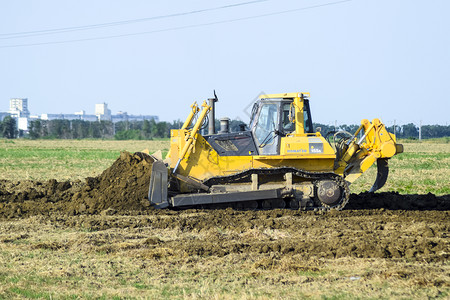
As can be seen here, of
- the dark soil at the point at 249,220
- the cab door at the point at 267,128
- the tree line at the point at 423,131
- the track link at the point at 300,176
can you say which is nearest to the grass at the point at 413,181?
the dark soil at the point at 249,220

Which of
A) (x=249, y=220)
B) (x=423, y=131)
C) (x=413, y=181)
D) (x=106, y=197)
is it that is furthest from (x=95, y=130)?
(x=249, y=220)

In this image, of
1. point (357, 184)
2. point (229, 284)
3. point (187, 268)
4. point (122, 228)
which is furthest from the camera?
point (357, 184)

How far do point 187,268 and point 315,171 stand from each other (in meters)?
6.56

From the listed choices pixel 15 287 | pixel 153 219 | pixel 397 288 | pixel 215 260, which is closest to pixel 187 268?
pixel 215 260

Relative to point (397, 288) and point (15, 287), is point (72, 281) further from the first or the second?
point (397, 288)

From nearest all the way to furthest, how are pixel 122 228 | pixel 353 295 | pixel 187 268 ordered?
pixel 353 295 → pixel 187 268 → pixel 122 228

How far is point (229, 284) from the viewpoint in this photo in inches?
322

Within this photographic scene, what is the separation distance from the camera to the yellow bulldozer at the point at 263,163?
1437cm

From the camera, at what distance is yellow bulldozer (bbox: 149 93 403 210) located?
14.4 m

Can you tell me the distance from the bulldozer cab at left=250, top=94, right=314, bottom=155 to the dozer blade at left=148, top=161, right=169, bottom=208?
248 centimetres

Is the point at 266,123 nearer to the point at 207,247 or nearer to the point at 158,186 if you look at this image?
the point at 158,186

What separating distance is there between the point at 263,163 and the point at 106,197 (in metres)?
3.97

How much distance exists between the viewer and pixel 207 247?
10344 millimetres

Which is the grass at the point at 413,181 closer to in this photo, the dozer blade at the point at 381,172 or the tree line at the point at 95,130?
the dozer blade at the point at 381,172
